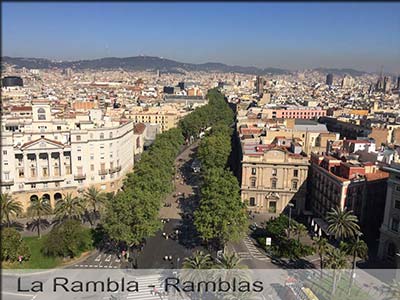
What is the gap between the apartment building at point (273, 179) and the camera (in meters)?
49.7

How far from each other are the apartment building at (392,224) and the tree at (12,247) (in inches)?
1361

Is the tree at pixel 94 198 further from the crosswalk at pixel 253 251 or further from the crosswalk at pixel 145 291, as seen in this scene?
the crosswalk at pixel 253 251

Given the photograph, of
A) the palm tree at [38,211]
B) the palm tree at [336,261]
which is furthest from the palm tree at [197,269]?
the palm tree at [38,211]

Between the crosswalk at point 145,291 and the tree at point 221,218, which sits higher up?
the tree at point 221,218

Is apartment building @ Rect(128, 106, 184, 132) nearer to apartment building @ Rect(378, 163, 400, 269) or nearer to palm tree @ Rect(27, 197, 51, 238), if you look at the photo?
palm tree @ Rect(27, 197, 51, 238)

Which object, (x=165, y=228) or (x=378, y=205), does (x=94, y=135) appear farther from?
(x=378, y=205)

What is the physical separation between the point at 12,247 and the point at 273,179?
3143cm

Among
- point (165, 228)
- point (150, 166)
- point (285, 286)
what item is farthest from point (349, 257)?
point (150, 166)

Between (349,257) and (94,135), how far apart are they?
35.4 meters

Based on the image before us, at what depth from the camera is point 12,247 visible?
3534 centimetres

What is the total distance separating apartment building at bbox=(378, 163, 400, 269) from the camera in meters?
35.3

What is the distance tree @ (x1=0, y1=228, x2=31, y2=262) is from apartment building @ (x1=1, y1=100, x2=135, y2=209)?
1301cm

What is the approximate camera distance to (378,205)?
44.3 metres

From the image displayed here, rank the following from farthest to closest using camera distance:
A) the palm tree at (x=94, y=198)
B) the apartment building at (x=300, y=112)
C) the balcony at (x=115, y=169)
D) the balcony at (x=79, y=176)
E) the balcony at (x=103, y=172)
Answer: the apartment building at (x=300, y=112), the balcony at (x=115, y=169), the balcony at (x=103, y=172), the balcony at (x=79, y=176), the palm tree at (x=94, y=198)
